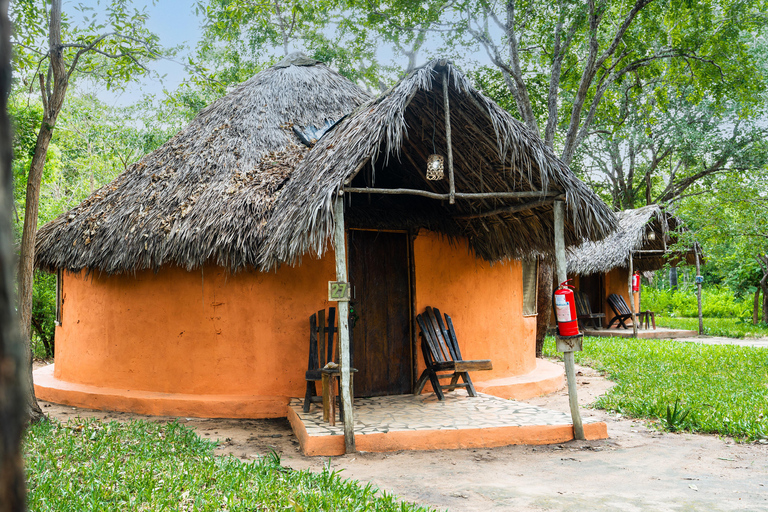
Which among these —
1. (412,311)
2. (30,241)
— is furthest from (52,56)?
(412,311)

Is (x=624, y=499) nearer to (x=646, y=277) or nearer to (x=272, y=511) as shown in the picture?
(x=272, y=511)

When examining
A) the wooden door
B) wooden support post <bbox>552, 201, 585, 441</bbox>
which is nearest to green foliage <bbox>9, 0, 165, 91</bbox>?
the wooden door

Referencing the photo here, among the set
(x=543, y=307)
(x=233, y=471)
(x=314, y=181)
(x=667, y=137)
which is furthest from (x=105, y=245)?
(x=667, y=137)

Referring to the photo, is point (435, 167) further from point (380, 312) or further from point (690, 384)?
point (690, 384)

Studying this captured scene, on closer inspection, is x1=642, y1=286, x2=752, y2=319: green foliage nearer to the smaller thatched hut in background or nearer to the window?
the smaller thatched hut in background

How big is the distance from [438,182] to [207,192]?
289 cm

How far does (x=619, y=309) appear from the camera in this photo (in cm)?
1652

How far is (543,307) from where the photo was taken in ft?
34.8

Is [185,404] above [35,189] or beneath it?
beneath

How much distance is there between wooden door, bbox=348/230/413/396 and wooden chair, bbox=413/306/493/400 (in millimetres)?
317

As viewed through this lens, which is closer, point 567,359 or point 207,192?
point 567,359

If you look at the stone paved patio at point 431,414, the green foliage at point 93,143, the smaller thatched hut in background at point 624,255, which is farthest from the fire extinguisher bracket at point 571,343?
the green foliage at point 93,143

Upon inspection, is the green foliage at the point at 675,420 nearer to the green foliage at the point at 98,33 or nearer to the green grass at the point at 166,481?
the green grass at the point at 166,481

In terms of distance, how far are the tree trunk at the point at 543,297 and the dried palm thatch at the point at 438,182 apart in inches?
118
